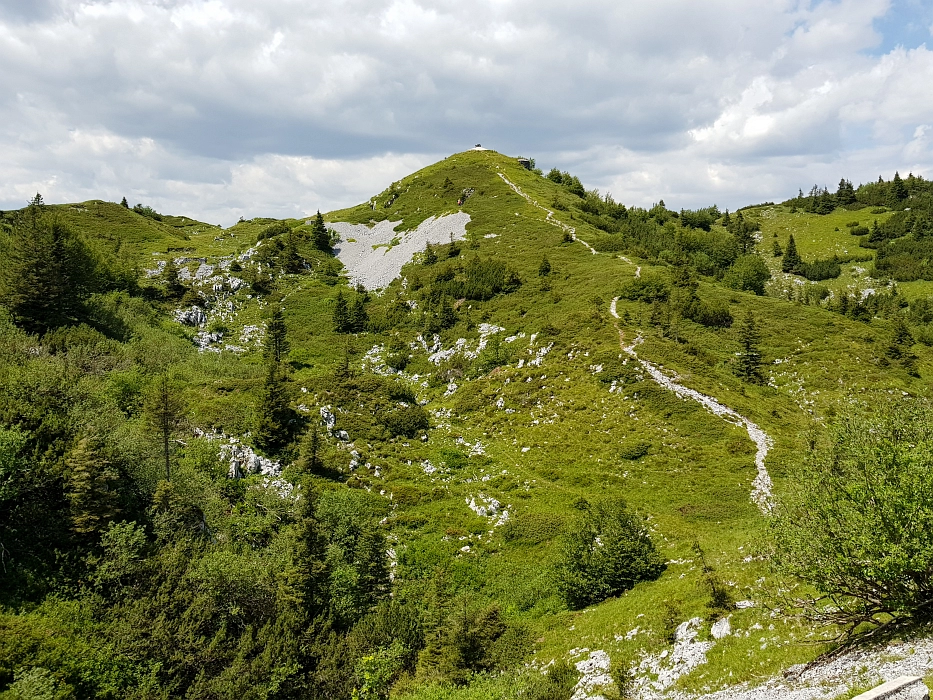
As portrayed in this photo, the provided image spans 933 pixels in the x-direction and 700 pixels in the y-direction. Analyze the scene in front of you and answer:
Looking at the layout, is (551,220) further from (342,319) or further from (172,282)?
(172,282)

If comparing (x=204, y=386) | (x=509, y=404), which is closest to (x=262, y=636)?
(x=509, y=404)

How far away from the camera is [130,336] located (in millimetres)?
54562

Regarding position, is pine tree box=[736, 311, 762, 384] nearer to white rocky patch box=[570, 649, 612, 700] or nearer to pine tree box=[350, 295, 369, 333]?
white rocky patch box=[570, 649, 612, 700]

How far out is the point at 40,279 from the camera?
147 feet

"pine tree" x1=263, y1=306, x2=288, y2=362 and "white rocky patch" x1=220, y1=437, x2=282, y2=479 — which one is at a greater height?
"pine tree" x1=263, y1=306, x2=288, y2=362

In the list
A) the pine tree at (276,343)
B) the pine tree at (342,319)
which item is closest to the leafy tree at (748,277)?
the pine tree at (342,319)

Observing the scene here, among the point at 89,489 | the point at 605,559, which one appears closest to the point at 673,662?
the point at 605,559

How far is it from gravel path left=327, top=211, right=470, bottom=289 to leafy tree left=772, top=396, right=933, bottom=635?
71.3 meters

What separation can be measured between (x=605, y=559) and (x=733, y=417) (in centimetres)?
2117

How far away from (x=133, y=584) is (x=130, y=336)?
42.8m

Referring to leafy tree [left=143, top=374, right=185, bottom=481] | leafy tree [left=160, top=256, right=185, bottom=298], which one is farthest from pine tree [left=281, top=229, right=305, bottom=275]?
leafy tree [left=143, top=374, right=185, bottom=481]

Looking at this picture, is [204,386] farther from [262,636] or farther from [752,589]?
[752,589]

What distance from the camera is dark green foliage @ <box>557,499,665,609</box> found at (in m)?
22.3

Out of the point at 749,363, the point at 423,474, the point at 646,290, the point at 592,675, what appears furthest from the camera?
the point at 646,290
